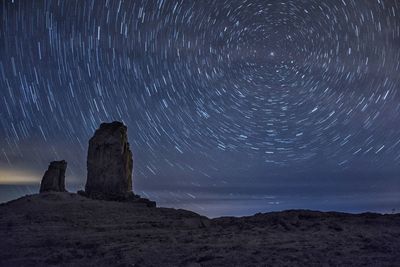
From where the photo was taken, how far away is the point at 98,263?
59.7ft

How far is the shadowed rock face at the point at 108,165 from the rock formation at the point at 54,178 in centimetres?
406

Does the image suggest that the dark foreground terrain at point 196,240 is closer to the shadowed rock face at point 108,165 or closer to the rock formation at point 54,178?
the shadowed rock face at point 108,165

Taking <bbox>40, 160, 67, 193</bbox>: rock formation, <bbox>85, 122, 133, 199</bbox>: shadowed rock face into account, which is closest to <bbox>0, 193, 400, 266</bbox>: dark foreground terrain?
<bbox>85, 122, 133, 199</bbox>: shadowed rock face

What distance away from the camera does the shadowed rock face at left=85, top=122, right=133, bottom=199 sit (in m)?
51.3

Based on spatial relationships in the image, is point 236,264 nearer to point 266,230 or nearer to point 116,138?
point 266,230

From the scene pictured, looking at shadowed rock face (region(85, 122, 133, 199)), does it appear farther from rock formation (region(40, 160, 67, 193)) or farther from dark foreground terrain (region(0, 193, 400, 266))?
dark foreground terrain (region(0, 193, 400, 266))

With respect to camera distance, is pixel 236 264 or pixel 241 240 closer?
pixel 236 264

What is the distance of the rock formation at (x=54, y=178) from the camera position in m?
52.9

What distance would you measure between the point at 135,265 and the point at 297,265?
6.33 meters

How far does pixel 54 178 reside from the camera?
175 ft

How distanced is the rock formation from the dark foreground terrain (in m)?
16.2

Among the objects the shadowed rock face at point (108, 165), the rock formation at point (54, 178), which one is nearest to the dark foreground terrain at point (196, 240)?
the shadowed rock face at point (108, 165)

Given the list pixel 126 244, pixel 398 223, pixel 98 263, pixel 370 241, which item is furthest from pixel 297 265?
pixel 398 223

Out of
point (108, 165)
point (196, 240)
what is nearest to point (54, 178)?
point (108, 165)
